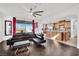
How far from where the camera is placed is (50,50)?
2799 millimetres

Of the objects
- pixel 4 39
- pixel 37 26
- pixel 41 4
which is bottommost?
pixel 4 39

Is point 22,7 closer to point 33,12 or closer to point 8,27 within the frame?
point 33,12

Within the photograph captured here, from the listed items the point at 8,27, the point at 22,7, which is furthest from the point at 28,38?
the point at 22,7

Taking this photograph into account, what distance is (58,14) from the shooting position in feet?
8.95

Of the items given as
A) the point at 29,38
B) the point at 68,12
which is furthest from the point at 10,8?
the point at 68,12

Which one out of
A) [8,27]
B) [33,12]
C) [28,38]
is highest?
[33,12]

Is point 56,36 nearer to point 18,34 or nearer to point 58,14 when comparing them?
point 58,14

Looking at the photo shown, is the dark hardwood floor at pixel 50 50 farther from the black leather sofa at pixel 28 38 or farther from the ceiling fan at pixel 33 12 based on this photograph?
the ceiling fan at pixel 33 12

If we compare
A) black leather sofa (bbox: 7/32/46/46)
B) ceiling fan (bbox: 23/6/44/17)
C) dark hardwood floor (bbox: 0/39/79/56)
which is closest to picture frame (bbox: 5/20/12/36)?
black leather sofa (bbox: 7/32/46/46)

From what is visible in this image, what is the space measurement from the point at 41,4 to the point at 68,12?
0.55m

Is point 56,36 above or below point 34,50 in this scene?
above

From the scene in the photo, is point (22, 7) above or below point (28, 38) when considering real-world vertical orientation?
above

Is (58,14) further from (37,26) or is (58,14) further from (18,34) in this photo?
(18,34)

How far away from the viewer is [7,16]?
269 cm
